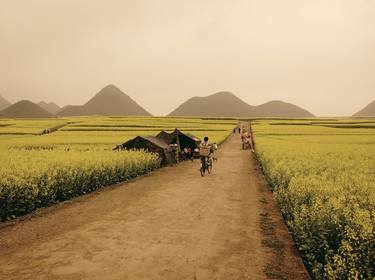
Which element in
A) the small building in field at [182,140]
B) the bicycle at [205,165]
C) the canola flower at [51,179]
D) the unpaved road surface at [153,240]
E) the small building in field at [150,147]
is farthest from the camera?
the small building in field at [182,140]

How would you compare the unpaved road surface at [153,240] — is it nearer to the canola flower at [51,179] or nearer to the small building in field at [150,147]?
the canola flower at [51,179]

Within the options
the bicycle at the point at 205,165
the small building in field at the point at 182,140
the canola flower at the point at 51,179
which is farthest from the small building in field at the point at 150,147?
the canola flower at the point at 51,179

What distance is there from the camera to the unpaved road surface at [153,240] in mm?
7340

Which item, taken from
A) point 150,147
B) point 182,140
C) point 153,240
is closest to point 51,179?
point 153,240

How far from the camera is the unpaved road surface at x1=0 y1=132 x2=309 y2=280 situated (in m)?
7.34

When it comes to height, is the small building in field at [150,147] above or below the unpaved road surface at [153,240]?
above

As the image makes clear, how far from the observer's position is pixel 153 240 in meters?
9.15

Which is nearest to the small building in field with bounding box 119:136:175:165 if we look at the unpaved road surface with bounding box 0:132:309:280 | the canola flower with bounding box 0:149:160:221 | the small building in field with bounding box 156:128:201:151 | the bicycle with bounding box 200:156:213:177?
the small building in field with bounding box 156:128:201:151

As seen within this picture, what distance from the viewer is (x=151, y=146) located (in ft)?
91.1

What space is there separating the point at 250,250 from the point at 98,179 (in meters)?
10.3

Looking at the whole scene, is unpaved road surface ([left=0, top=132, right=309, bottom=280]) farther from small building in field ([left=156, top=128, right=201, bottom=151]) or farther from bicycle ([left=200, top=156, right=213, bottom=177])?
small building in field ([left=156, top=128, right=201, bottom=151])

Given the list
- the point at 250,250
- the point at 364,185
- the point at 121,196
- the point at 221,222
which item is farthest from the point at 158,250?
the point at 121,196

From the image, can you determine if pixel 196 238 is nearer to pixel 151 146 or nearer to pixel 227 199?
pixel 227 199

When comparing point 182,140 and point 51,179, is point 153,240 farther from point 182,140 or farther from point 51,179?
point 182,140
